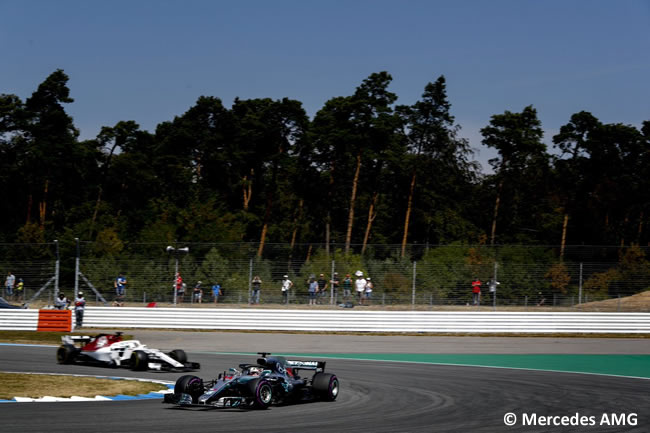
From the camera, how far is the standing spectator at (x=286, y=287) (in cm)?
2941

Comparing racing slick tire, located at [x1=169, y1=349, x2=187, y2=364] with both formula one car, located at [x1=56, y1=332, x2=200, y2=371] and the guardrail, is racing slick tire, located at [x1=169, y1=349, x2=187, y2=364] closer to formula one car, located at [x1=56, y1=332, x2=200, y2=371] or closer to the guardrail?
formula one car, located at [x1=56, y1=332, x2=200, y2=371]

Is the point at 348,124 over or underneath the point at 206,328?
over

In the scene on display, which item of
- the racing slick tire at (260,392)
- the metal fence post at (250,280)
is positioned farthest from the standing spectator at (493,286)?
the racing slick tire at (260,392)

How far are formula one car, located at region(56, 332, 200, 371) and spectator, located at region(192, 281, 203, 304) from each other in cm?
1200

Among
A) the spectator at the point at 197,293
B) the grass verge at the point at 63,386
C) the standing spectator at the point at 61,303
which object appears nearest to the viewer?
the grass verge at the point at 63,386

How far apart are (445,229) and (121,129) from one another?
1128 inches

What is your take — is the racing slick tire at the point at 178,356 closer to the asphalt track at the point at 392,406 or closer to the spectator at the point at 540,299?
the asphalt track at the point at 392,406

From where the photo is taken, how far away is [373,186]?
59344mm

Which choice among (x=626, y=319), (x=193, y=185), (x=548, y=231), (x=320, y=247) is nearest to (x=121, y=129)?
(x=193, y=185)

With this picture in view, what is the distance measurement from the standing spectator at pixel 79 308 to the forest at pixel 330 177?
2642 centimetres

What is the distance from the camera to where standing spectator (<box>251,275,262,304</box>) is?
29531 mm

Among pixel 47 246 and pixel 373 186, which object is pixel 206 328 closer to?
pixel 47 246

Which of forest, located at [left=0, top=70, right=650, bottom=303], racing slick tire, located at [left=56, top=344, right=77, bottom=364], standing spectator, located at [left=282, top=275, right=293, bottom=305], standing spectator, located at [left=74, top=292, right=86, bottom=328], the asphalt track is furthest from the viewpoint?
forest, located at [left=0, top=70, right=650, bottom=303]

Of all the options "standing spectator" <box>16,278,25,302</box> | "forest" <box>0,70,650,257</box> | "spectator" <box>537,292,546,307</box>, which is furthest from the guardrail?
"forest" <box>0,70,650,257</box>
